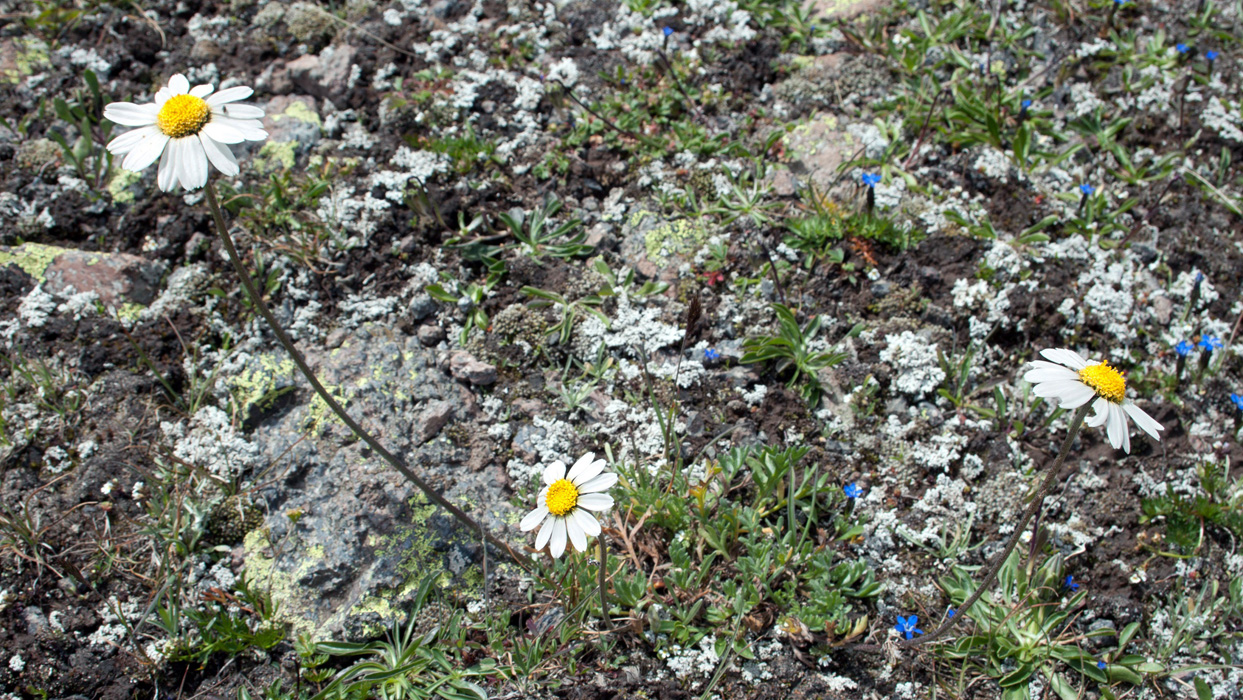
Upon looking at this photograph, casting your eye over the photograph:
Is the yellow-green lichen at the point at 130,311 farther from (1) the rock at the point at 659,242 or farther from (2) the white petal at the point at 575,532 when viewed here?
(2) the white petal at the point at 575,532

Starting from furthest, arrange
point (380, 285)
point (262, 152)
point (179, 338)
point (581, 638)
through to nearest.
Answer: point (262, 152)
point (380, 285)
point (179, 338)
point (581, 638)

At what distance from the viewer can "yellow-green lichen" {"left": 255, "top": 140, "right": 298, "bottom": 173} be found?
3.78m

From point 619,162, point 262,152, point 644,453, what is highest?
point 262,152

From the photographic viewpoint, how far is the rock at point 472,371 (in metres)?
3.27

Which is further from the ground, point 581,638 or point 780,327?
point 780,327

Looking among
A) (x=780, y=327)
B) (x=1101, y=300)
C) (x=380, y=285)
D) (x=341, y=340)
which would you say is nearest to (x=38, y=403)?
(x=341, y=340)

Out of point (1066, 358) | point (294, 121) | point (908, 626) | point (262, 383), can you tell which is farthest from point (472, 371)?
point (1066, 358)

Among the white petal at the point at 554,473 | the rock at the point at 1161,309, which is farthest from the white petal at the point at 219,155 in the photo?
the rock at the point at 1161,309

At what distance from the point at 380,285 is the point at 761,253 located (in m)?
1.80

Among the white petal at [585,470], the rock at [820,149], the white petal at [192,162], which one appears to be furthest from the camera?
the rock at [820,149]

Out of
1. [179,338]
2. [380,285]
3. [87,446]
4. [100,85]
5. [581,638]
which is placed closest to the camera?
[581,638]

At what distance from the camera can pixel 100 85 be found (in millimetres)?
4055

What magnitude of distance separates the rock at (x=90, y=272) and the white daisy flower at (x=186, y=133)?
151 cm

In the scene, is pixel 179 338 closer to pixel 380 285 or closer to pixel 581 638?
pixel 380 285
